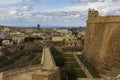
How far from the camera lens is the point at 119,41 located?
25531mm

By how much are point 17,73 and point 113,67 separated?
953cm

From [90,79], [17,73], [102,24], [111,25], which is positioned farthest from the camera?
[102,24]

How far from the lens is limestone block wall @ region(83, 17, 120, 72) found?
2583 centimetres

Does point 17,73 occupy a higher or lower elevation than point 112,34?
lower

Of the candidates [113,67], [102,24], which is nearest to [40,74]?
[113,67]

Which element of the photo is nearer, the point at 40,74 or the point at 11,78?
the point at 40,74

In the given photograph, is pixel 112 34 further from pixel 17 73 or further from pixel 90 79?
pixel 17 73

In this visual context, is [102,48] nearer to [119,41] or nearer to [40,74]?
[119,41]

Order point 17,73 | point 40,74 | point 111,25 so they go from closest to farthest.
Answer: point 40,74
point 17,73
point 111,25

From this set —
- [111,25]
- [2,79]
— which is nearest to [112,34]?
[111,25]

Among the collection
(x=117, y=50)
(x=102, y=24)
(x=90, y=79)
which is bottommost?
(x=90, y=79)

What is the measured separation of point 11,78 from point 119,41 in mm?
11514

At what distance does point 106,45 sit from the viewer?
27375 millimetres

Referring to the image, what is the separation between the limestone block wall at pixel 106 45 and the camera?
84.7 ft
